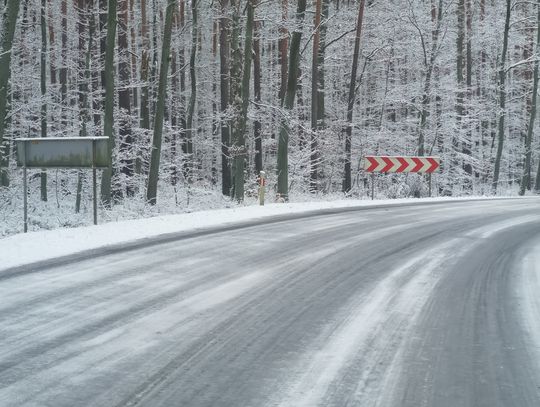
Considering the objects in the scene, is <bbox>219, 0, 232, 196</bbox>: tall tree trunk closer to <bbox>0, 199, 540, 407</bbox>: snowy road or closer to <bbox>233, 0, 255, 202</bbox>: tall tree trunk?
<bbox>233, 0, 255, 202</bbox>: tall tree trunk

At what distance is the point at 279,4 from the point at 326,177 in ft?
30.5

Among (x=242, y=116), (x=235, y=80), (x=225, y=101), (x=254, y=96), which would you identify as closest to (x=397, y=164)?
(x=242, y=116)

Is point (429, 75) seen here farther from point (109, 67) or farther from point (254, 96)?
point (109, 67)

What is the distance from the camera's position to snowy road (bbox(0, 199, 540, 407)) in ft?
10.5

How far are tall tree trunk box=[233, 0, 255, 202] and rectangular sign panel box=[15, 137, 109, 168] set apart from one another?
26.4 feet

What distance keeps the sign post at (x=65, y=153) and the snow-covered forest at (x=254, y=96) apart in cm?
321

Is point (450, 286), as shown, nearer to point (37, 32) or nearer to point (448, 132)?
point (448, 132)

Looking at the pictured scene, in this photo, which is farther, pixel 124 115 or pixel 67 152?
pixel 124 115

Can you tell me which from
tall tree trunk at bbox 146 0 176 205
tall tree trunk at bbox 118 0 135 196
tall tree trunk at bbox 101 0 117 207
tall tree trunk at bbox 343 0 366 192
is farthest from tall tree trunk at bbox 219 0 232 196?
tall tree trunk at bbox 101 0 117 207

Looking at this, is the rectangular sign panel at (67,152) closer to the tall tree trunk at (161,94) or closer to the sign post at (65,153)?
the sign post at (65,153)

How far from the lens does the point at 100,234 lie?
29.4 ft

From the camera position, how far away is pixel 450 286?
5957mm

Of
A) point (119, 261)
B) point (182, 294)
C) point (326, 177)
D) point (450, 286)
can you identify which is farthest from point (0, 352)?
point (326, 177)

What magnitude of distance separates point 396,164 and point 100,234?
Answer: 13.5 meters
